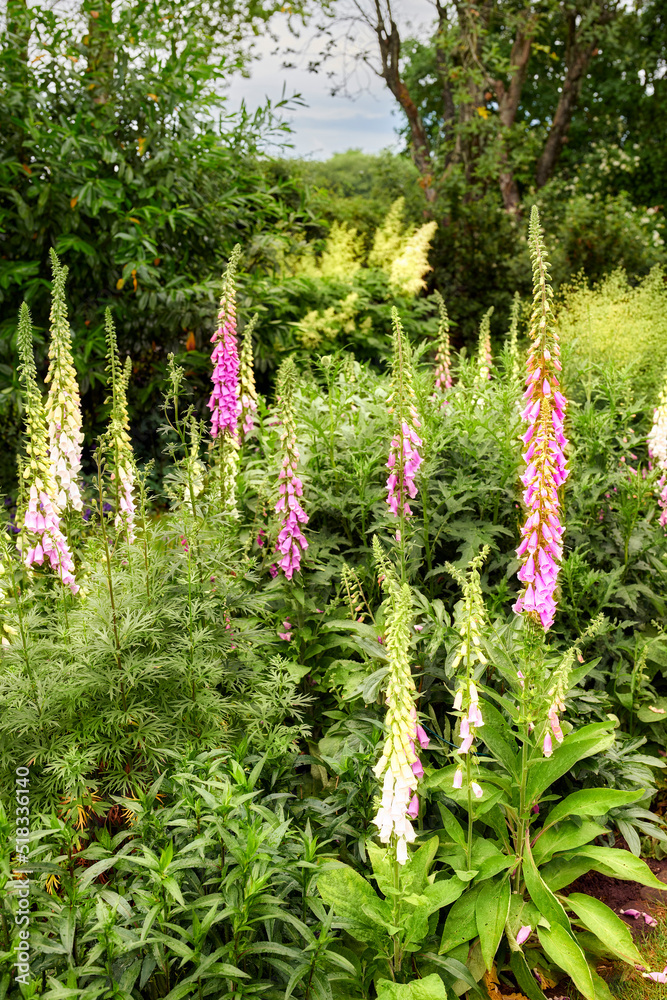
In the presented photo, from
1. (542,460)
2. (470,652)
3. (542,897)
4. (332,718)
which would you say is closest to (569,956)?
(542,897)

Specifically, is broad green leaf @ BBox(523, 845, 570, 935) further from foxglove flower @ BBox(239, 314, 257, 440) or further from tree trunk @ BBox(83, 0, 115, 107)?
tree trunk @ BBox(83, 0, 115, 107)

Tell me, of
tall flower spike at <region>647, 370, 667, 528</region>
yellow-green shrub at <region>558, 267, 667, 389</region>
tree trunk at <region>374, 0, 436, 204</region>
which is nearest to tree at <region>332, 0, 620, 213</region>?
tree trunk at <region>374, 0, 436, 204</region>

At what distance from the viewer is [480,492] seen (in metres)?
3.39

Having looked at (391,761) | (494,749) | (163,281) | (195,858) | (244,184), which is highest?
(244,184)

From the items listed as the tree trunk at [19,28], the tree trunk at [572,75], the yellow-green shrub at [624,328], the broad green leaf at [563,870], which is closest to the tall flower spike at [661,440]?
the yellow-green shrub at [624,328]

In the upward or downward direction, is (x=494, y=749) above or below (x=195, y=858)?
below

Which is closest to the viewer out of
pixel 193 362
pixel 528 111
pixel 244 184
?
pixel 193 362

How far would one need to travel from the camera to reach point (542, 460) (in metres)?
2.27

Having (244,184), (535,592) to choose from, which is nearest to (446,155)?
(244,184)

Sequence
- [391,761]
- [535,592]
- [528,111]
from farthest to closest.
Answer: [528,111]
[535,592]
[391,761]

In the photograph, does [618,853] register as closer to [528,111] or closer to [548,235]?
[548,235]

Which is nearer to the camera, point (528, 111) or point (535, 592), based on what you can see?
point (535, 592)

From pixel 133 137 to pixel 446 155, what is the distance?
24.9ft

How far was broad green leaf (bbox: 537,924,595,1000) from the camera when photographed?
2229mm
